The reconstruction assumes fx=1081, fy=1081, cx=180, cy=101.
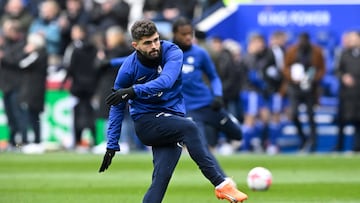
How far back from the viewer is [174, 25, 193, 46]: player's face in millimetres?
14883

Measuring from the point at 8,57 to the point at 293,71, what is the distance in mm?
6461

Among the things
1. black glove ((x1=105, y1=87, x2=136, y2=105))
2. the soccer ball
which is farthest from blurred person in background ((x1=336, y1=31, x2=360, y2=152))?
black glove ((x1=105, y1=87, x2=136, y2=105))

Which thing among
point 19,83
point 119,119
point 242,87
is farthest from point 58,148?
point 119,119

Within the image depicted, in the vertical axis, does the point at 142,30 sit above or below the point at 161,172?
above

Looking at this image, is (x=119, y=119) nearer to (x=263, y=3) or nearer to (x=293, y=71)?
(x=293, y=71)

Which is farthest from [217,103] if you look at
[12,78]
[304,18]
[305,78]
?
[304,18]

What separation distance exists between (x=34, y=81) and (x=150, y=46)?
14.1 meters

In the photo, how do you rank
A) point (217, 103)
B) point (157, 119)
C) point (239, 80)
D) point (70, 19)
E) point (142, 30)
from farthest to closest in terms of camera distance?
point (70, 19)
point (239, 80)
point (217, 103)
point (157, 119)
point (142, 30)

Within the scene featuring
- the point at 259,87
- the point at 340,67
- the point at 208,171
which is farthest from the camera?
the point at 259,87

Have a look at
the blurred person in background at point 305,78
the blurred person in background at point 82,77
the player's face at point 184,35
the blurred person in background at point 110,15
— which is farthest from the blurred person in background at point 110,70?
the player's face at point 184,35

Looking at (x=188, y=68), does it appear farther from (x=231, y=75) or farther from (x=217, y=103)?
(x=231, y=75)

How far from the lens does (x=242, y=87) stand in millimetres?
24844

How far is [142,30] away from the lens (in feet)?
34.9

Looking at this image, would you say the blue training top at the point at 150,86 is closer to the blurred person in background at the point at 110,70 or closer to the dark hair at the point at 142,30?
the dark hair at the point at 142,30
